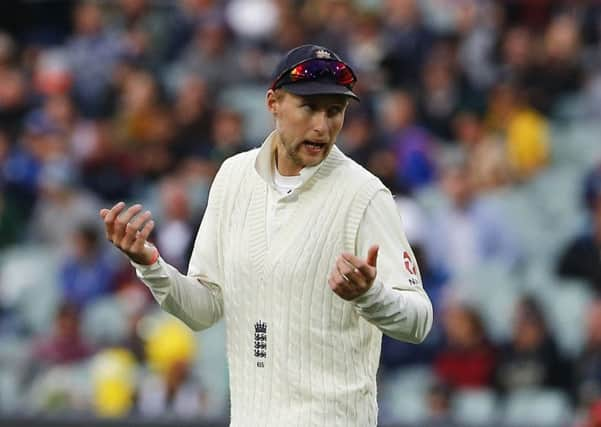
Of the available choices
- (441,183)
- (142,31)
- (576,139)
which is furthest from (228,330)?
(142,31)

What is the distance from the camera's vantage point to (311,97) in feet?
17.4

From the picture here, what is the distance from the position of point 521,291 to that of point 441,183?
4.60ft

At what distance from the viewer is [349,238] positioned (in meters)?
5.34

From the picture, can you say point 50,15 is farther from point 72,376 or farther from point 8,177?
point 72,376

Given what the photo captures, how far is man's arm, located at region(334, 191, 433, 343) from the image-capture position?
202 inches

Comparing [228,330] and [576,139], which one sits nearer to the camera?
[228,330]

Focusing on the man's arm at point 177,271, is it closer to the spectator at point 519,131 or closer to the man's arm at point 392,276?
the man's arm at point 392,276

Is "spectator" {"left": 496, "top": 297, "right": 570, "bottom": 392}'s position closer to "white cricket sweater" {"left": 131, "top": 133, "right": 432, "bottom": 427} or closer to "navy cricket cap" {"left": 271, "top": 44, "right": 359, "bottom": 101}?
"white cricket sweater" {"left": 131, "top": 133, "right": 432, "bottom": 427}

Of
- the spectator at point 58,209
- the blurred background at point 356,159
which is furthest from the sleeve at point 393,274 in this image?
the spectator at point 58,209

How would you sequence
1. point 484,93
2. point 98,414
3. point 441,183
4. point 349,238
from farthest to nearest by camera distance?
point 484,93, point 441,183, point 98,414, point 349,238

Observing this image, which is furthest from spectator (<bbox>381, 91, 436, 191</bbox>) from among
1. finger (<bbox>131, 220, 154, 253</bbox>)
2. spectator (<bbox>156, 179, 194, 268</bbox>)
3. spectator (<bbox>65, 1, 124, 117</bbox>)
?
finger (<bbox>131, 220, 154, 253</bbox>)

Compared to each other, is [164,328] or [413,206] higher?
[413,206]

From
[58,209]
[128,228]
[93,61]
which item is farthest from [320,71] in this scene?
[93,61]

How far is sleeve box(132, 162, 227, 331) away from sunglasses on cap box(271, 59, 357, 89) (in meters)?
0.58
